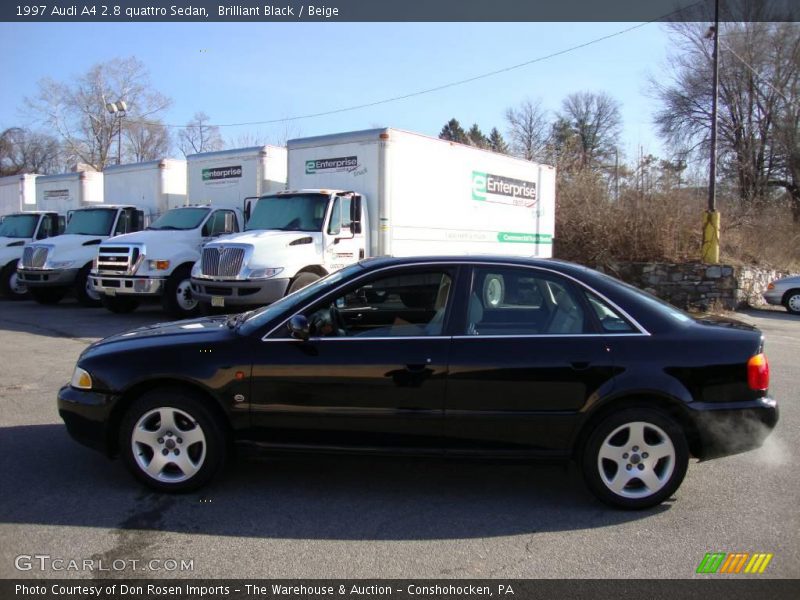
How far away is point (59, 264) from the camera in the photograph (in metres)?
14.3

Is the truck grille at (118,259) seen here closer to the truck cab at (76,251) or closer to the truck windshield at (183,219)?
the truck windshield at (183,219)

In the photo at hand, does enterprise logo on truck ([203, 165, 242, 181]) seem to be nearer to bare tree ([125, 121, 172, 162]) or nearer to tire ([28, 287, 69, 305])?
tire ([28, 287, 69, 305])

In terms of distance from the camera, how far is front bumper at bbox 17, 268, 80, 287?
14266 millimetres

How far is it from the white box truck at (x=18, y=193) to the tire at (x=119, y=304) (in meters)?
9.45

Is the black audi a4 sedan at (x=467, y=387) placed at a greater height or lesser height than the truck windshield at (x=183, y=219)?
lesser

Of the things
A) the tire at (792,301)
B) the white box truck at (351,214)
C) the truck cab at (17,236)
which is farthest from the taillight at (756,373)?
the truck cab at (17,236)

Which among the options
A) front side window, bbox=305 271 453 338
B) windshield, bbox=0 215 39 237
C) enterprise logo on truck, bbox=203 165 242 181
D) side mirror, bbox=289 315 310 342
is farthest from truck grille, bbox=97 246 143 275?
side mirror, bbox=289 315 310 342

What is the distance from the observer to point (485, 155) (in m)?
13.8

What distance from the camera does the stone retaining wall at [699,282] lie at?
17.5m

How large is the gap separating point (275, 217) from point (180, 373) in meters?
8.02

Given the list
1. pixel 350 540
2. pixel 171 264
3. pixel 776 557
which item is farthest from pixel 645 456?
pixel 171 264

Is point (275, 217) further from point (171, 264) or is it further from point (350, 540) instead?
point (350, 540)

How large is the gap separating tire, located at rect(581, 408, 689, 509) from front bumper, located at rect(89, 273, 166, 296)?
1033 cm

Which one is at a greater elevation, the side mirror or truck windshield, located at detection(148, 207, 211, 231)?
truck windshield, located at detection(148, 207, 211, 231)
